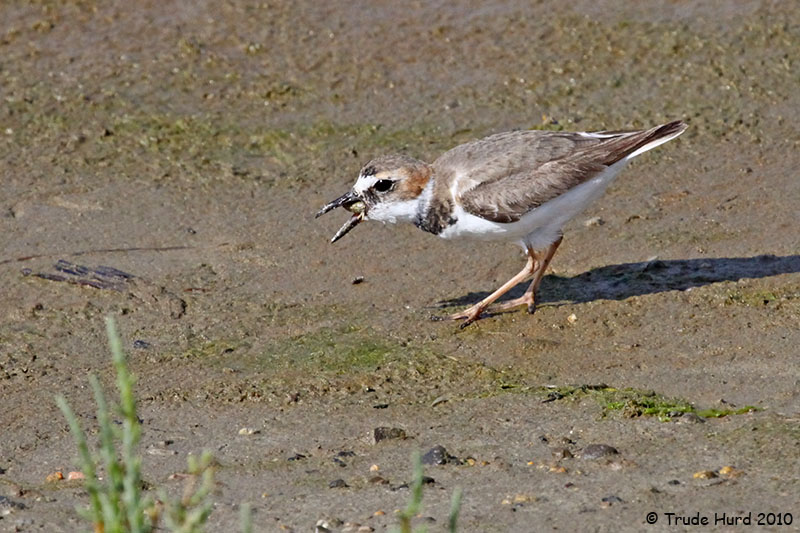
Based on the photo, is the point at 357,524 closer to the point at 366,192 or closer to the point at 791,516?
the point at 791,516

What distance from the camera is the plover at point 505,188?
698 centimetres

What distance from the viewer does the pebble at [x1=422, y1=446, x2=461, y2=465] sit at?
5242 mm

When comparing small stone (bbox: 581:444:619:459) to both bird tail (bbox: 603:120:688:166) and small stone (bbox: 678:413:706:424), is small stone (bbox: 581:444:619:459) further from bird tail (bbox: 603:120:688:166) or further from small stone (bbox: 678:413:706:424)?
bird tail (bbox: 603:120:688:166)

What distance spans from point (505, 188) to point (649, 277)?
114 centimetres

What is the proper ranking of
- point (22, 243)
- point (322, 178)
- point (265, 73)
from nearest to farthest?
point (22, 243) → point (322, 178) → point (265, 73)

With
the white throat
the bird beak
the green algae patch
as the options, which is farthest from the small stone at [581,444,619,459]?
the bird beak

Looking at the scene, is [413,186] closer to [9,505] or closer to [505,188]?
[505,188]

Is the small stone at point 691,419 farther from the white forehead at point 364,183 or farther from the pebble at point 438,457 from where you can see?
the white forehead at point 364,183

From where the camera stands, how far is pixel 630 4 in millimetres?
10758

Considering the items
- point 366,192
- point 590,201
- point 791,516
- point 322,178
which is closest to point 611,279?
point 590,201

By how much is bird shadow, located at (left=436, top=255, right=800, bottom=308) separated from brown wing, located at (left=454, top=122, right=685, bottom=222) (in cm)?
68

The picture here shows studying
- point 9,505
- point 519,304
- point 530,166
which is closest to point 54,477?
point 9,505

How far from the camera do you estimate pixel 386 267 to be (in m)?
7.71

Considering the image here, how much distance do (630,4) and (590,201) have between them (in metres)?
4.15
